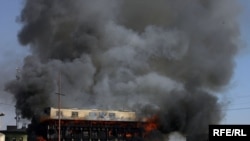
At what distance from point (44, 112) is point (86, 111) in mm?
17201

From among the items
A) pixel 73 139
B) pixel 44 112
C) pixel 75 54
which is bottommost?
pixel 73 139

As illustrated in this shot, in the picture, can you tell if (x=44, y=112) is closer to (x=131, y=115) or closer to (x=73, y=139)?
(x=73, y=139)

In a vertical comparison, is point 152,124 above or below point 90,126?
above

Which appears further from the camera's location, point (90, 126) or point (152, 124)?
point (90, 126)

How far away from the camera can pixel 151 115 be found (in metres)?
120

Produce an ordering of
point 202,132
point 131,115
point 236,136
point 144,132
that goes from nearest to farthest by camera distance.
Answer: point 236,136, point 202,132, point 144,132, point 131,115

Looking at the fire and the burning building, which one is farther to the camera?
the burning building

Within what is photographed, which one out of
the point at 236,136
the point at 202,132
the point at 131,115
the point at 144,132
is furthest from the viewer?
the point at 131,115

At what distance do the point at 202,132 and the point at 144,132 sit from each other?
16.6 meters

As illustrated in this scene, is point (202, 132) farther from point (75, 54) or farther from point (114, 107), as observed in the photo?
point (75, 54)

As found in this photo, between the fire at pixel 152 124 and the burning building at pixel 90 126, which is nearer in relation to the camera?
the fire at pixel 152 124

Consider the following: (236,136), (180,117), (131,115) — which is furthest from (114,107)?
(236,136)

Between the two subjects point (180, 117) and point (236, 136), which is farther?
point (180, 117)

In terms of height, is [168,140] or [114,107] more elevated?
[114,107]
